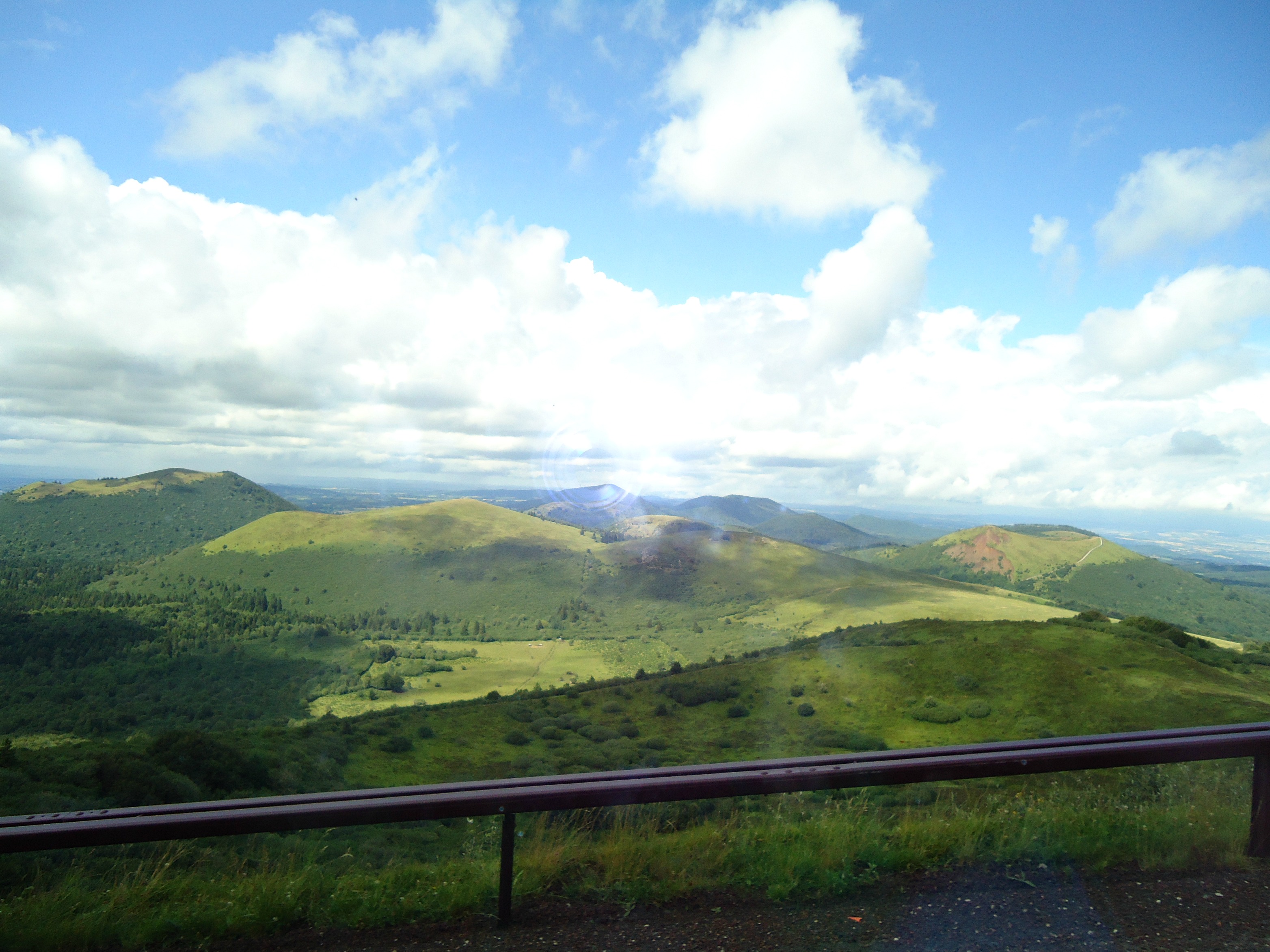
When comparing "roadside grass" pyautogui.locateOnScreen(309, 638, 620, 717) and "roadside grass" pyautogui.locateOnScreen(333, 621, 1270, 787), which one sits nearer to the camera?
"roadside grass" pyautogui.locateOnScreen(333, 621, 1270, 787)

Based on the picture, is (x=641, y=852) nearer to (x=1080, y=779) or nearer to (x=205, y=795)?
(x=1080, y=779)

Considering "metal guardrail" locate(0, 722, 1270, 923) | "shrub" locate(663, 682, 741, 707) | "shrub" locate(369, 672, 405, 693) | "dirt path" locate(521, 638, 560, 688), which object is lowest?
"shrub" locate(369, 672, 405, 693)

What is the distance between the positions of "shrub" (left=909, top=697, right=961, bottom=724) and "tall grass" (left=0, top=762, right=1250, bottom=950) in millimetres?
52906

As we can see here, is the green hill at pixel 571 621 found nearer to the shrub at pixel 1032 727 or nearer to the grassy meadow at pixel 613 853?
the shrub at pixel 1032 727

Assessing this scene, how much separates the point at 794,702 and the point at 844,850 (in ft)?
206

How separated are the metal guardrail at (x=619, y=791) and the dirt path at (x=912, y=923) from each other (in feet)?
1.52

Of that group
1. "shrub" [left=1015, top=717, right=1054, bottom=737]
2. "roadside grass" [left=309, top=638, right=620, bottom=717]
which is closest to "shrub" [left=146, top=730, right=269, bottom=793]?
"shrub" [left=1015, top=717, right=1054, bottom=737]

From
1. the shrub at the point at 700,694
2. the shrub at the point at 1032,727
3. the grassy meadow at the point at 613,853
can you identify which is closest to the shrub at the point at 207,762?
the grassy meadow at the point at 613,853

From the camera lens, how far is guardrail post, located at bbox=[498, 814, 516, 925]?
13.0 feet

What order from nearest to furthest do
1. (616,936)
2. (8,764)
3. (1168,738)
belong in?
(616,936) < (1168,738) < (8,764)

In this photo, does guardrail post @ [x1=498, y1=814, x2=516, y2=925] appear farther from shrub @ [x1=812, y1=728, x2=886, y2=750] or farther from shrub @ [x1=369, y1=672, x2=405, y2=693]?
shrub @ [x1=369, y1=672, x2=405, y2=693]

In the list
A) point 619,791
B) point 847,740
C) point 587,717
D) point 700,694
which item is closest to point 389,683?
point 587,717

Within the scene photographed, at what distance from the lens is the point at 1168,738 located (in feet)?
14.9

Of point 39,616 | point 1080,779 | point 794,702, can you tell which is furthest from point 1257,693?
point 39,616
